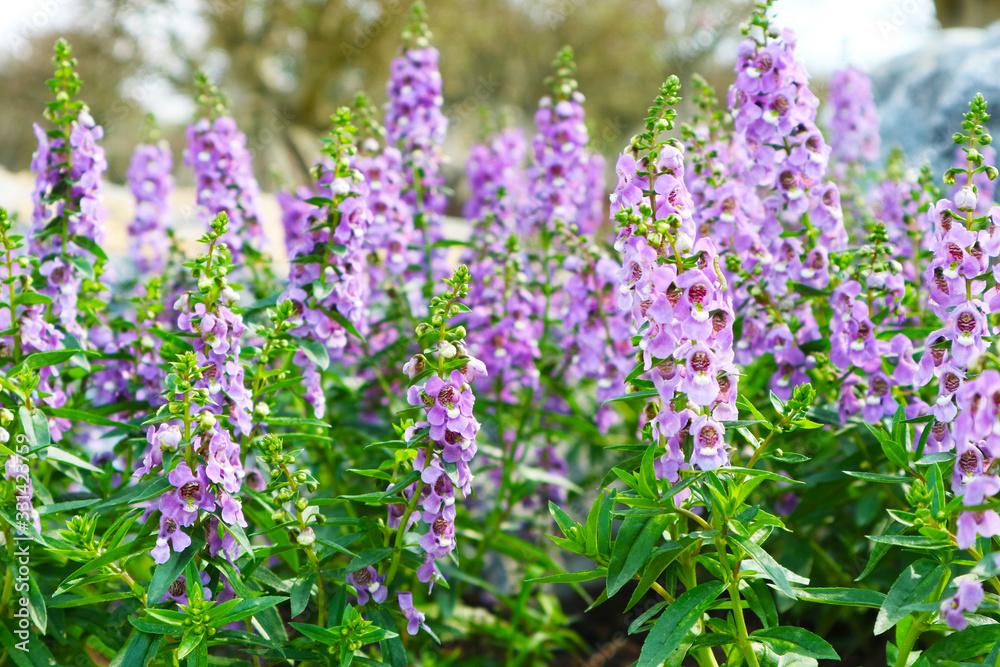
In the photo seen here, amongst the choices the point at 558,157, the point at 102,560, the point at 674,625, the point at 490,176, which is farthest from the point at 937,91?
the point at 102,560

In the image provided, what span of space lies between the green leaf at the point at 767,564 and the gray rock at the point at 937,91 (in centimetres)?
490

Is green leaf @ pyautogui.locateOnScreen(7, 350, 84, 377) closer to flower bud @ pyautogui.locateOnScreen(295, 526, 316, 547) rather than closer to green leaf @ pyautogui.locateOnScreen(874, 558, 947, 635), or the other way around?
flower bud @ pyautogui.locateOnScreen(295, 526, 316, 547)

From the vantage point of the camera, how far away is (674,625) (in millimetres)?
1853

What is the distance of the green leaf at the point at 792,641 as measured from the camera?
6.21ft

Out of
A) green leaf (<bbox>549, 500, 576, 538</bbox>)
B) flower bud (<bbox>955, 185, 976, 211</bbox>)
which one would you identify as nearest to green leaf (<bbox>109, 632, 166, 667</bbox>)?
green leaf (<bbox>549, 500, 576, 538</bbox>)

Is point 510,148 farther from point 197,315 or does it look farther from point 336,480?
point 197,315

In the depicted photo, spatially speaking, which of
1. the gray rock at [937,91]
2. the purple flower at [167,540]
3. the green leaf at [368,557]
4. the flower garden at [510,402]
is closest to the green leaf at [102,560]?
the flower garden at [510,402]

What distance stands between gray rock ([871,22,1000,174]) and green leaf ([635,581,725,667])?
500 cm

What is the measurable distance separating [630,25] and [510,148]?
81.7 feet

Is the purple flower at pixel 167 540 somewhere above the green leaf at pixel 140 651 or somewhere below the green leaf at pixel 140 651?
above

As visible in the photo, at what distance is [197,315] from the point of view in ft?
7.06

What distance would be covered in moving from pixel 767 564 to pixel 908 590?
31cm

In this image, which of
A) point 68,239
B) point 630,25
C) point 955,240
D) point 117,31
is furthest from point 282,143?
point 955,240

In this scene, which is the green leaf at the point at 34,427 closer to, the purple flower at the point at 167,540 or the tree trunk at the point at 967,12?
the purple flower at the point at 167,540
